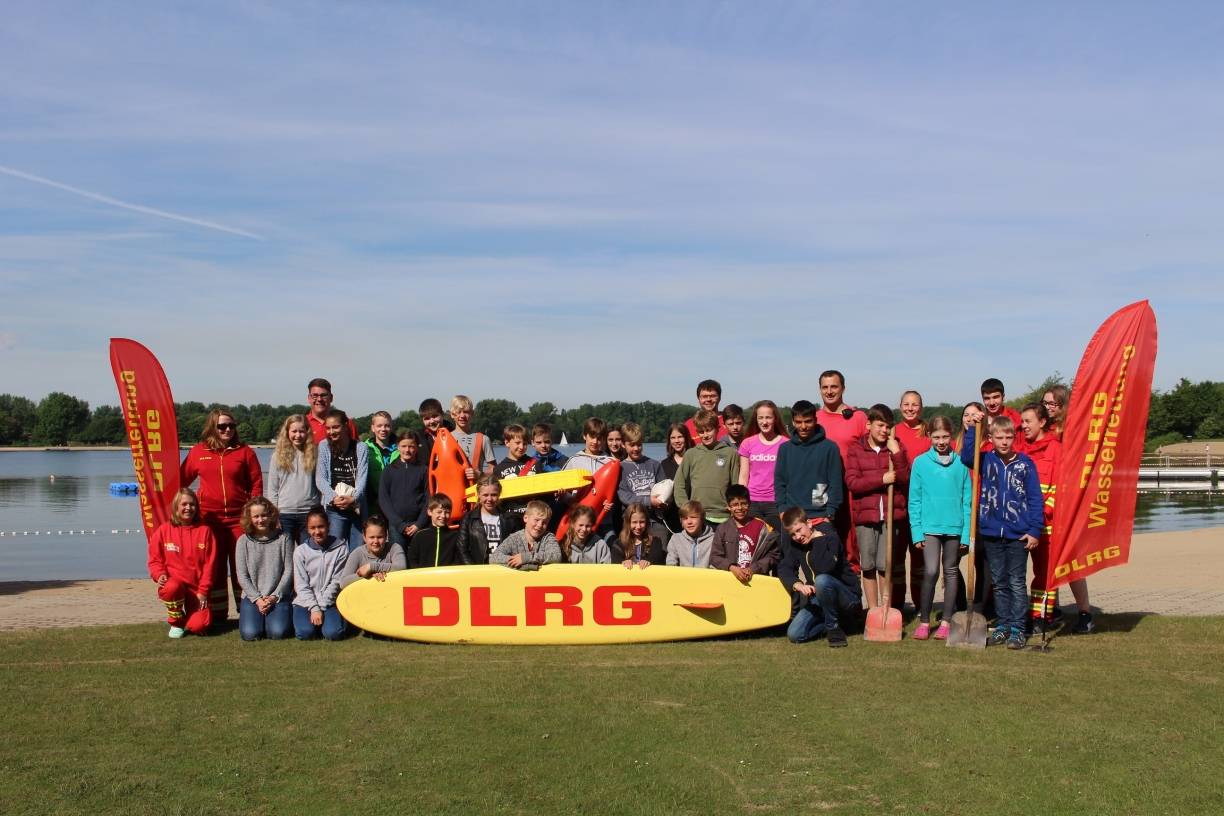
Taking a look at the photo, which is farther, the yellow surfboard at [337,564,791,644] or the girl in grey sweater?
the girl in grey sweater

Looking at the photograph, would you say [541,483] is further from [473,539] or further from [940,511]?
[940,511]

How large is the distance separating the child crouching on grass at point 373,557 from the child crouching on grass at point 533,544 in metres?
0.71

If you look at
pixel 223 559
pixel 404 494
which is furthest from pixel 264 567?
pixel 404 494

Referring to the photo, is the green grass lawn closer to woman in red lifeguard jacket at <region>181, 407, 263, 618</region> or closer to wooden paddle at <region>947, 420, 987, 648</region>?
wooden paddle at <region>947, 420, 987, 648</region>

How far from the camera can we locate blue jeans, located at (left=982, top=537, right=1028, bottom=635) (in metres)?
6.91

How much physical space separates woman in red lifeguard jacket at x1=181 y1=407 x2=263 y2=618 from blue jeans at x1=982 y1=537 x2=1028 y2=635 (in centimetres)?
529

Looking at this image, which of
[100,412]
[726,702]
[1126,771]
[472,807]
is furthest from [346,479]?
[100,412]

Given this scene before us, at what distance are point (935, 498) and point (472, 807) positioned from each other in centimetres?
416

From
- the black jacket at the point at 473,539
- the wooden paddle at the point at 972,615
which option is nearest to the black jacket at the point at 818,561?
the wooden paddle at the point at 972,615

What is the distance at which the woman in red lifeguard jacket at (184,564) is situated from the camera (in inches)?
292

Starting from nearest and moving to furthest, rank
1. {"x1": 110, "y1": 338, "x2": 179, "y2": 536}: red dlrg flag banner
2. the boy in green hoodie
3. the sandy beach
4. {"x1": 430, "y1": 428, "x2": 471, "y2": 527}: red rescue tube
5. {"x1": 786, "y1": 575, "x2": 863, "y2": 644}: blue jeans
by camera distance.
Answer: {"x1": 786, "y1": 575, "x2": 863, "y2": 644}: blue jeans → the boy in green hoodie → {"x1": 430, "y1": 428, "x2": 471, "y2": 527}: red rescue tube → {"x1": 110, "y1": 338, "x2": 179, "y2": 536}: red dlrg flag banner → the sandy beach

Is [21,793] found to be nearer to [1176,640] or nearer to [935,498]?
[935,498]

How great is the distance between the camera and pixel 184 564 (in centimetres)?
752

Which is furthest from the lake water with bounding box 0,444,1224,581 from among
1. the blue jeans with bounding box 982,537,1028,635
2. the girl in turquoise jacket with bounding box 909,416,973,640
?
the blue jeans with bounding box 982,537,1028,635
